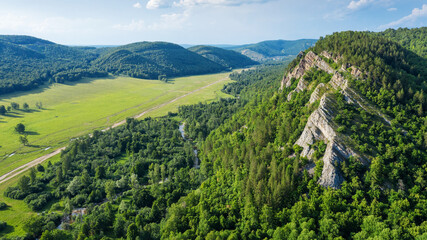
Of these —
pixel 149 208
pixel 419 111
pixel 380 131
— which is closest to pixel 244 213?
pixel 149 208

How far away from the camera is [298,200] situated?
2694 inches

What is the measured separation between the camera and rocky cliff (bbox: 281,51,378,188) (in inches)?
2697

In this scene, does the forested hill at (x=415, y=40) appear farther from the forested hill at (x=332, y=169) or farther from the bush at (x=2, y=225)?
the bush at (x=2, y=225)

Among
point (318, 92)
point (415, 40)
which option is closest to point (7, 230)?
point (318, 92)

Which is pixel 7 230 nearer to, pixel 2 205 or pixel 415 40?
pixel 2 205

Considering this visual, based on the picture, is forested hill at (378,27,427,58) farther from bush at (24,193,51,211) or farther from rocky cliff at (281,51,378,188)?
bush at (24,193,51,211)

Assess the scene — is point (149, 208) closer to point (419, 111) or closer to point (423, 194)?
point (423, 194)

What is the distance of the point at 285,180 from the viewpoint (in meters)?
69.8

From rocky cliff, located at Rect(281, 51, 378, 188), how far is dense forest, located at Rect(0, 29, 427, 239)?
122 cm

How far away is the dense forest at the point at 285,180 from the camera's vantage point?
6041cm

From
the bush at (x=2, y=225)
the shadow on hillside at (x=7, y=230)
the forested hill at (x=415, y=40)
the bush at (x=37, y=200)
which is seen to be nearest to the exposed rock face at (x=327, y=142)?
the bush at (x=37, y=200)

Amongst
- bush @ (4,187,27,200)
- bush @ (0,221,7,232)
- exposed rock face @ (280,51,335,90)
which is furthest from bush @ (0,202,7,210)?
exposed rock face @ (280,51,335,90)

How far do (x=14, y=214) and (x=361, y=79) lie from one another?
515 feet

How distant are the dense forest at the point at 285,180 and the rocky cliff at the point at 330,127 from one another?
1220 millimetres
